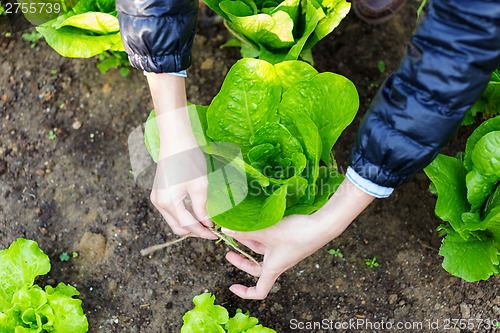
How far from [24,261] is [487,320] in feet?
5.98

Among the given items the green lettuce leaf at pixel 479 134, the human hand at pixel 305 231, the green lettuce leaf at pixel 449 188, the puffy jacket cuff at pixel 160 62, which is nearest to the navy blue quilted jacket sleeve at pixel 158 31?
the puffy jacket cuff at pixel 160 62

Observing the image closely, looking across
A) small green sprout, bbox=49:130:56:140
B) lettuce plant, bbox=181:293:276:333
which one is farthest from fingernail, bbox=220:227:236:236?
small green sprout, bbox=49:130:56:140

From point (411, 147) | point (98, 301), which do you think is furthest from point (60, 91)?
point (411, 147)

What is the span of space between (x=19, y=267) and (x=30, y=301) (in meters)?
0.14

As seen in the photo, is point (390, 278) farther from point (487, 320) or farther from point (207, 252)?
point (207, 252)

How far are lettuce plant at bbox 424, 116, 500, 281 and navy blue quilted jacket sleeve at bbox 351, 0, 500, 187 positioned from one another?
0.41 meters

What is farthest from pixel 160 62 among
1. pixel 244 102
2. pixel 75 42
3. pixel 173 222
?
pixel 75 42

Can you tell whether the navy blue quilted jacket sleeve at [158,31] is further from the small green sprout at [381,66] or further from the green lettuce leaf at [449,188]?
the small green sprout at [381,66]

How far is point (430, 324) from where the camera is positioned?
1.69 metres

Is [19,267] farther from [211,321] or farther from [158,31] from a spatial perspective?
[158,31]

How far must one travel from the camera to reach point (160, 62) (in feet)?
4.02

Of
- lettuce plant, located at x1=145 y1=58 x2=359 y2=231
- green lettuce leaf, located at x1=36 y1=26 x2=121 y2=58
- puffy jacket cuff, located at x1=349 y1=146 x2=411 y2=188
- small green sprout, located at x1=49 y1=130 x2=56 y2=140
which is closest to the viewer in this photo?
puffy jacket cuff, located at x1=349 y1=146 x2=411 y2=188

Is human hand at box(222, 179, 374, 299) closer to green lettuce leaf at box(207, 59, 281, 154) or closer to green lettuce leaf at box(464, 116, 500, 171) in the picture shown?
green lettuce leaf at box(207, 59, 281, 154)

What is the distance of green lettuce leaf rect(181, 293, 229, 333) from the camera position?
140 cm
